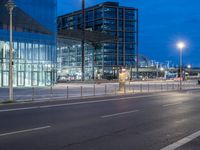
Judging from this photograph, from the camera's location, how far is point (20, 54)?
5472 centimetres

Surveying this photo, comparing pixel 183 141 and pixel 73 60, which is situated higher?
pixel 73 60

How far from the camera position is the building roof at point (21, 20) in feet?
174

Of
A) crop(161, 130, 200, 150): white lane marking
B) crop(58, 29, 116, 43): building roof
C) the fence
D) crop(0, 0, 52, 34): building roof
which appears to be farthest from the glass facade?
crop(161, 130, 200, 150): white lane marking

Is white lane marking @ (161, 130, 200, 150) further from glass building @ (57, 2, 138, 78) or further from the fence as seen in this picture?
glass building @ (57, 2, 138, 78)

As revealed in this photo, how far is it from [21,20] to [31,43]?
406 cm

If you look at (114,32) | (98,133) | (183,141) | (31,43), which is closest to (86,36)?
(31,43)

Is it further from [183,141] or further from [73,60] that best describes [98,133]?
[73,60]

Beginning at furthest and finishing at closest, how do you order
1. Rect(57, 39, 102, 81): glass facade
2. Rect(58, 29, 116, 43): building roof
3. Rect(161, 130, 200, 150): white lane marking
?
1. Rect(57, 39, 102, 81): glass facade
2. Rect(58, 29, 116, 43): building roof
3. Rect(161, 130, 200, 150): white lane marking

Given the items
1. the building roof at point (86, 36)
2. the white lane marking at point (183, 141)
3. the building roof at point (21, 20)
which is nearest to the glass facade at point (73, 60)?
the building roof at point (86, 36)

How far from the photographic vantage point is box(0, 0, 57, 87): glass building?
174ft

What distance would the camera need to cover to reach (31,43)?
56625 mm

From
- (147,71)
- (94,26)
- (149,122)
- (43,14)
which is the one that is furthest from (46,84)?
(147,71)

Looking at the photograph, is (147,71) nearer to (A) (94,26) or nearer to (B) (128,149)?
(A) (94,26)

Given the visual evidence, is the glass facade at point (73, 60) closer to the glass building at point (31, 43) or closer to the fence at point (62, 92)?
the glass building at point (31, 43)
